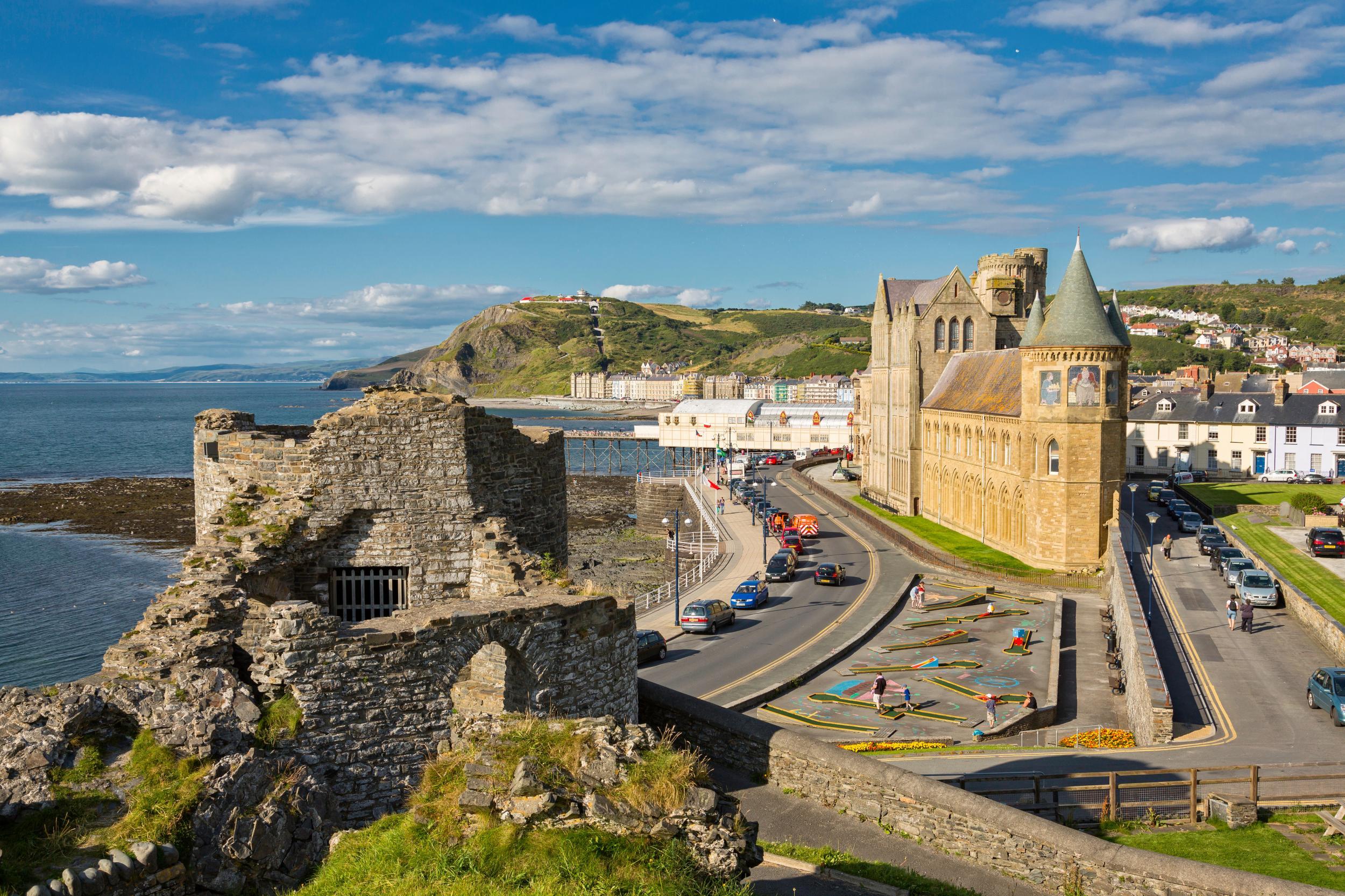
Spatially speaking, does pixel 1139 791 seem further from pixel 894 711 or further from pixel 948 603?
pixel 948 603

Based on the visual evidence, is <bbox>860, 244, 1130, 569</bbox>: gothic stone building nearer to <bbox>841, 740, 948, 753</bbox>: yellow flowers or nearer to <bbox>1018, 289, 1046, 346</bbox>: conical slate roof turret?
<bbox>1018, 289, 1046, 346</bbox>: conical slate roof turret

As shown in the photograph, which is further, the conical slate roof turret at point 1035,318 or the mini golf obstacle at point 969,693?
the conical slate roof turret at point 1035,318

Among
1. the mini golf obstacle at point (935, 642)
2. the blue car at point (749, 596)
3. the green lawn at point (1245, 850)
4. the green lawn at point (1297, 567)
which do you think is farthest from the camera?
the blue car at point (749, 596)

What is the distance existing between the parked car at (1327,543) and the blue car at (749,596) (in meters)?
24.2

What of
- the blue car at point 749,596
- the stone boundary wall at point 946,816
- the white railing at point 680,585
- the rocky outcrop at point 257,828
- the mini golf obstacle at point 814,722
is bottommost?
the white railing at point 680,585

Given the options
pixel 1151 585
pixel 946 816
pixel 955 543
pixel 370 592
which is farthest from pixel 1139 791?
pixel 955 543

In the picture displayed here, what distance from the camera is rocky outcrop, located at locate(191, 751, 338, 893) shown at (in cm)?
870

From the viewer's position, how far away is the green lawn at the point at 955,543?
49250 millimetres

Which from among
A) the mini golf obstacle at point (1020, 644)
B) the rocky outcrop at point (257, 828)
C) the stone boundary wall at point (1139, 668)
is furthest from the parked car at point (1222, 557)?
the rocky outcrop at point (257, 828)

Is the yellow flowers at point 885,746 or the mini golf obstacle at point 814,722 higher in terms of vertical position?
the yellow flowers at point 885,746

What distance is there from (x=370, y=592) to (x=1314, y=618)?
30210 millimetres

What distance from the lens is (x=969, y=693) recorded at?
3061cm

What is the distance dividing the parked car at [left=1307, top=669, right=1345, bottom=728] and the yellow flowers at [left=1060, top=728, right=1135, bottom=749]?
14.6ft

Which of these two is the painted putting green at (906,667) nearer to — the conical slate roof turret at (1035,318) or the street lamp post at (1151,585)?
the street lamp post at (1151,585)
